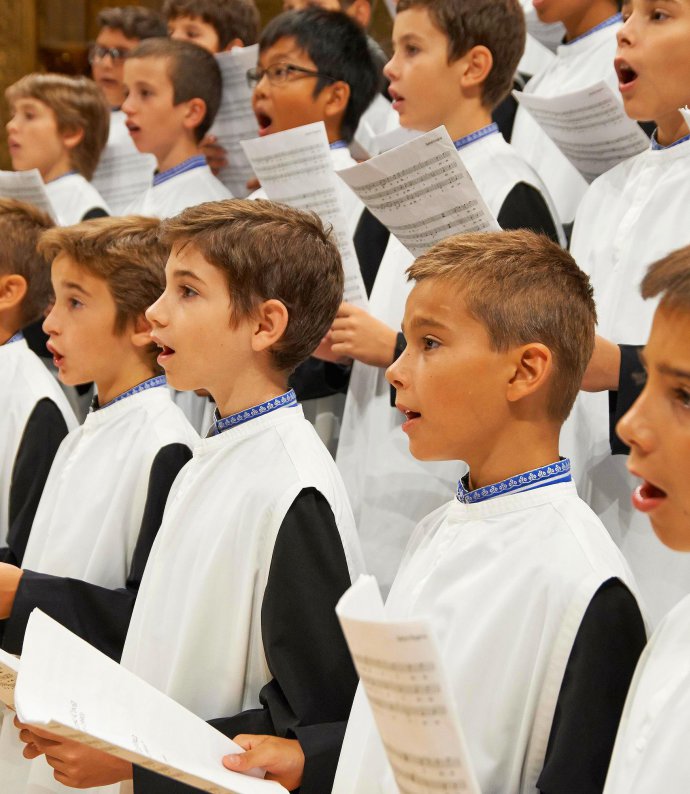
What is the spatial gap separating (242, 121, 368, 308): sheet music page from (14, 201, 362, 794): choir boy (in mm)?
299

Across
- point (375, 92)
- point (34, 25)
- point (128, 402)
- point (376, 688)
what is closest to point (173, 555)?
point (128, 402)

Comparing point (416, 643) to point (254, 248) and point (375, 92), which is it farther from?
point (375, 92)

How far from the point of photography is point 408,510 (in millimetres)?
2707

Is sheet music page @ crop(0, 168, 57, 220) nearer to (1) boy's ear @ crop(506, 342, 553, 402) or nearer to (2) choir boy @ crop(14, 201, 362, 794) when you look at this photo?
(2) choir boy @ crop(14, 201, 362, 794)

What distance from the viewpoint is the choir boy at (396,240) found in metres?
2.65

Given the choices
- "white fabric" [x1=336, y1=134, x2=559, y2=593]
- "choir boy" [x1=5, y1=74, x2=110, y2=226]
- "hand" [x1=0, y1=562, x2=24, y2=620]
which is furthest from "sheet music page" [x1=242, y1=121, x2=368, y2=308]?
"choir boy" [x1=5, y1=74, x2=110, y2=226]

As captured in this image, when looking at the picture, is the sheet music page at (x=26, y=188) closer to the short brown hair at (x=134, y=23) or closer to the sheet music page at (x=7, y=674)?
the short brown hair at (x=134, y=23)

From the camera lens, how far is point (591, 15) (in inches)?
138

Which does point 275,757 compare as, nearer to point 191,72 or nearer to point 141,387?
point 141,387

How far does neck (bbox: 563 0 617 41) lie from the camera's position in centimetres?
349

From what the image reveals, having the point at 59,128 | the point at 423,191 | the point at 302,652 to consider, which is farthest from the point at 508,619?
the point at 59,128

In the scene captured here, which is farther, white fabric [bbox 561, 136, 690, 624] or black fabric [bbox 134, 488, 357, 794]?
white fabric [bbox 561, 136, 690, 624]

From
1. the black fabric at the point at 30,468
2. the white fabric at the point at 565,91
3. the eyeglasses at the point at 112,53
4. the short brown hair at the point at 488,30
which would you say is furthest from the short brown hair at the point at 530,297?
the eyeglasses at the point at 112,53

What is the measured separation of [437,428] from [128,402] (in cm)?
103
